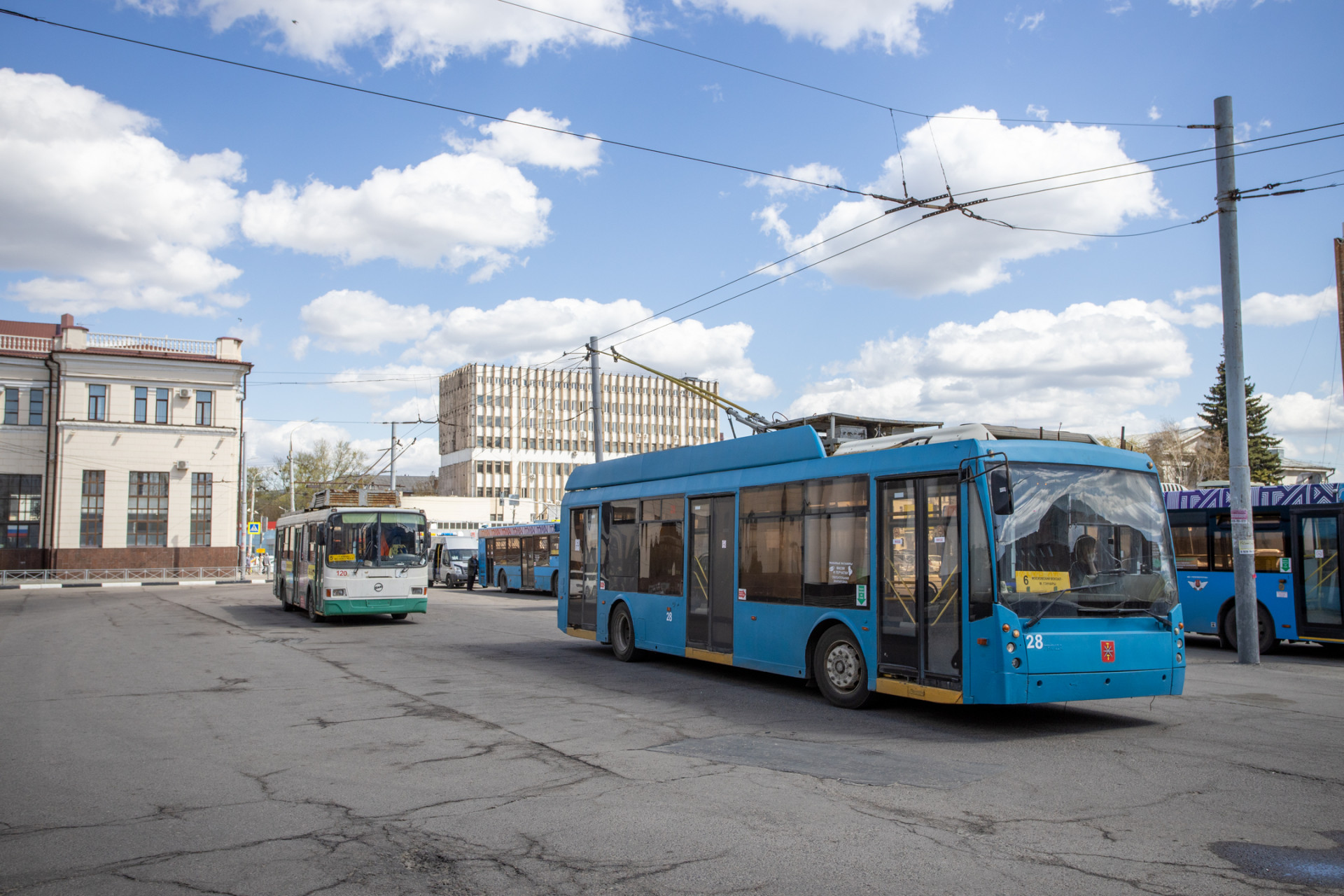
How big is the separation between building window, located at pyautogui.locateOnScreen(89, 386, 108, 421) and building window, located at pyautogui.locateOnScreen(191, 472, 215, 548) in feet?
17.7

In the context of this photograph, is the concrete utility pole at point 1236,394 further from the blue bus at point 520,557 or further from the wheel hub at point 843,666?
the blue bus at point 520,557

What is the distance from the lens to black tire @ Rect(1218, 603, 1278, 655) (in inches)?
628

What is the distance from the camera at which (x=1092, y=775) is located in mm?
6969

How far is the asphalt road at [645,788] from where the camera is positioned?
192 inches

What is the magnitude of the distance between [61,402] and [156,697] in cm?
4737

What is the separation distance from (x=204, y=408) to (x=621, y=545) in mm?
45927

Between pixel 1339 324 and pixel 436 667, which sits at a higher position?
pixel 1339 324

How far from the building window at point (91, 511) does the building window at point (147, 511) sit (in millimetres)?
1279

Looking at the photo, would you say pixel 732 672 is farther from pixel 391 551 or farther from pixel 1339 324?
pixel 1339 324

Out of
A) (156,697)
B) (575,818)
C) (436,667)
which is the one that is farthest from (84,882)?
(436,667)

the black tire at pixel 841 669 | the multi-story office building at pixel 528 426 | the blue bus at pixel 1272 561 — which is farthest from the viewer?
the multi-story office building at pixel 528 426

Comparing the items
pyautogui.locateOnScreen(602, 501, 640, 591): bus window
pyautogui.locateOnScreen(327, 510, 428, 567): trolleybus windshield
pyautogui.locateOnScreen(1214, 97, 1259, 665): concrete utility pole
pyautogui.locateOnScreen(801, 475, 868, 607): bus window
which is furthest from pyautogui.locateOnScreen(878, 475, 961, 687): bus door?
pyautogui.locateOnScreen(327, 510, 428, 567): trolleybus windshield

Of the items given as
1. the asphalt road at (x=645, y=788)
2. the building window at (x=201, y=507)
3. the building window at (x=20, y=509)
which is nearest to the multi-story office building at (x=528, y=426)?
the building window at (x=201, y=507)

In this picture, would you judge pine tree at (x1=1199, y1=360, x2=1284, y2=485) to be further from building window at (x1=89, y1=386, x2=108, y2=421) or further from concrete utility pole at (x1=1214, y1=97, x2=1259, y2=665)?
building window at (x1=89, y1=386, x2=108, y2=421)
